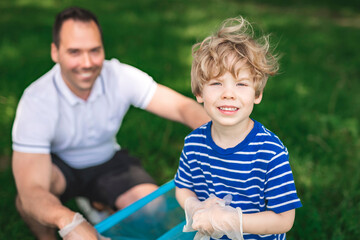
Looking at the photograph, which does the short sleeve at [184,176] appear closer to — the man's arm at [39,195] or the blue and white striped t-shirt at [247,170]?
the blue and white striped t-shirt at [247,170]

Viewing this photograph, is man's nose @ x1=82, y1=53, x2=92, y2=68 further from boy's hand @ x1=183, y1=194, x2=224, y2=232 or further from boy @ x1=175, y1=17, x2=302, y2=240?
boy's hand @ x1=183, y1=194, x2=224, y2=232

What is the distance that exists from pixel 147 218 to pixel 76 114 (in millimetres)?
662

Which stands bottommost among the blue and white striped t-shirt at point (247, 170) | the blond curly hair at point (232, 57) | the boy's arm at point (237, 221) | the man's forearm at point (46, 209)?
the man's forearm at point (46, 209)

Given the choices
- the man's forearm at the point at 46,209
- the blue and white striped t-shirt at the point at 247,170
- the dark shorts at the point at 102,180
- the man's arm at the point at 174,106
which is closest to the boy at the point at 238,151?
the blue and white striped t-shirt at the point at 247,170

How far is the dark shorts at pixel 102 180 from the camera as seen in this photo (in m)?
2.37

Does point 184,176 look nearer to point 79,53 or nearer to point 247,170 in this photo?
point 247,170

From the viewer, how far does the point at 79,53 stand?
2.14 m

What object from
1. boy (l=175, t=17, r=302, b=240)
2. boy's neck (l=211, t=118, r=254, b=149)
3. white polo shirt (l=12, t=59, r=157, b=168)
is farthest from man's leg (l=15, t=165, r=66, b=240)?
boy's neck (l=211, t=118, r=254, b=149)

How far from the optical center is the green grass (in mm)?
2348

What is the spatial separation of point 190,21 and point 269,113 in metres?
2.76

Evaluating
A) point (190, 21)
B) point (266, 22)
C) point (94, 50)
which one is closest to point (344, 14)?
point (266, 22)

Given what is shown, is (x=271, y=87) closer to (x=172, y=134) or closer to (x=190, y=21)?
(x=172, y=134)

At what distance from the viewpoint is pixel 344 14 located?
7.04 m

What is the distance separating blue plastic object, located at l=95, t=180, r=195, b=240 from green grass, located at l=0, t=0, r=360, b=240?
0.63 meters
